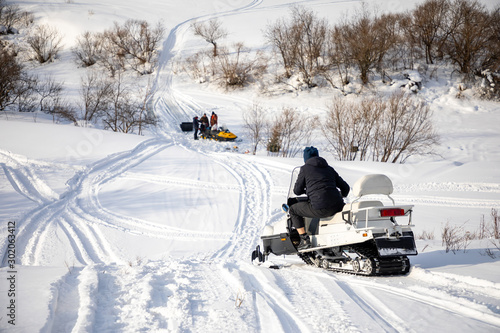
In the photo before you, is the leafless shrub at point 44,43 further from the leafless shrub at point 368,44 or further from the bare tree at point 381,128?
the bare tree at point 381,128

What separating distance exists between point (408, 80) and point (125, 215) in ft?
89.9

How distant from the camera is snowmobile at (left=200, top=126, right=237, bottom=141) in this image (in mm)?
18750

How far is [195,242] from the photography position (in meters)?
7.60

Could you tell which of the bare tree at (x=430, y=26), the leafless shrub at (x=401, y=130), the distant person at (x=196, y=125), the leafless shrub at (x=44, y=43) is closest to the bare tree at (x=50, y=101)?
the distant person at (x=196, y=125)

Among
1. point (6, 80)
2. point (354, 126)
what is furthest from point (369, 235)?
point (6, 80)

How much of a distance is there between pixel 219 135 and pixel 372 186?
1537cm

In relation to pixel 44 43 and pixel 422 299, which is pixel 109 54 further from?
pixel 422 299

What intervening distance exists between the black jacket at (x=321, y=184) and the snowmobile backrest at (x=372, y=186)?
17.5 inches

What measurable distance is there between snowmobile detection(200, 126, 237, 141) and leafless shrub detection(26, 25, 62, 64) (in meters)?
35.3

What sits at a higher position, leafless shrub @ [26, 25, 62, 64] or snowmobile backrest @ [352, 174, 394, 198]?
leafless shrub @ [26, 25, 62, 64]

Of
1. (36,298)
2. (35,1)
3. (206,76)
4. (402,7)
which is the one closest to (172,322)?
(36,298)

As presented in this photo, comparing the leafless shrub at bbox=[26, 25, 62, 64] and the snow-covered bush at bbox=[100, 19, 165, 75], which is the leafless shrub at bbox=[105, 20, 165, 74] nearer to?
the snow-covered bush at bbox=[100, 19, 165, 75]

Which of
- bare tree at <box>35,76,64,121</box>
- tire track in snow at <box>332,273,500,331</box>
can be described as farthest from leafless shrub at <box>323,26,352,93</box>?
tire track in snow at <box>332,273,500,331</box>

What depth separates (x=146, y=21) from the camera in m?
45.8
